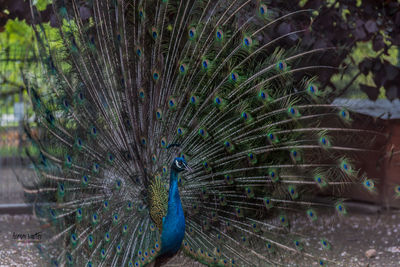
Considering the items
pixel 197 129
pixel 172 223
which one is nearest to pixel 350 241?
pixel 197 129

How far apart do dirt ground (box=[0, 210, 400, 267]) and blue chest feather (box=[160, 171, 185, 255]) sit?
816 millimetres

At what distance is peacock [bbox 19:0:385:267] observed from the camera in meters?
3.85

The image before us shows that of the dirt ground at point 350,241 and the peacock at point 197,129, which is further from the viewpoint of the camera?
the dirt ground at point 350,241

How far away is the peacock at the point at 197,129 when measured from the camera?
3.85m

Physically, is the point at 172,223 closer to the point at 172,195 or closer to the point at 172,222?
the point at 172,222

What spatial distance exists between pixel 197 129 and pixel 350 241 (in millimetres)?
2745

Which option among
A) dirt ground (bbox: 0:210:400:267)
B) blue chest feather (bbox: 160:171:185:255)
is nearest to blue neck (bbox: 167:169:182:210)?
blue chest feather (bbox: 160:171:185:255)

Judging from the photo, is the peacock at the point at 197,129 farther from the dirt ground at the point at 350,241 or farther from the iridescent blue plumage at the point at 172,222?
the dirt ground at the point at 350,241

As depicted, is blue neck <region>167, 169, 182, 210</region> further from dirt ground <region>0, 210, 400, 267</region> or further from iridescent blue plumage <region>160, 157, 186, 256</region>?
dirt ground <region>0, 210, 400, 267</region>

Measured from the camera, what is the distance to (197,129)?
4.17 meters

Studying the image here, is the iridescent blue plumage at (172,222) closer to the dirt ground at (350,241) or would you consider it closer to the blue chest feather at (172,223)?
the blue chest feather at (172,223)

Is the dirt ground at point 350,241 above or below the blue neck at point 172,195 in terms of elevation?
below

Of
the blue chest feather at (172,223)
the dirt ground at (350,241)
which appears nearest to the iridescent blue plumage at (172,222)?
the blue chest feather at (172,223)

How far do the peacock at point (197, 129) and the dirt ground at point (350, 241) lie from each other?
1.84 ft
